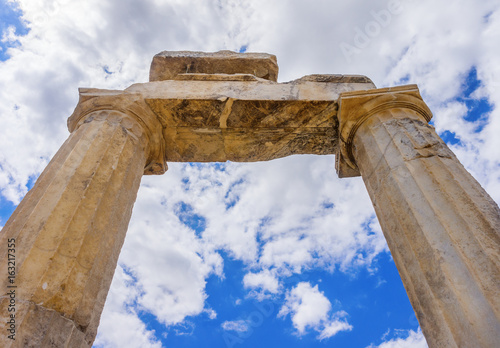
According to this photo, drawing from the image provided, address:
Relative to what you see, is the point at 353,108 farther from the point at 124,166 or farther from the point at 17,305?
the point at 17,305

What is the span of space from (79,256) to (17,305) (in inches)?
25.5

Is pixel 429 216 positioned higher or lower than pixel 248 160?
lower

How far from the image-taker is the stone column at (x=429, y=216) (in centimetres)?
252

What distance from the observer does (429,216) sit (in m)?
3.16

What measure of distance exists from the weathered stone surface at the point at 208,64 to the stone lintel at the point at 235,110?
1.23 metres

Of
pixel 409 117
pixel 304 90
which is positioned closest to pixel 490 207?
pixel 409 117

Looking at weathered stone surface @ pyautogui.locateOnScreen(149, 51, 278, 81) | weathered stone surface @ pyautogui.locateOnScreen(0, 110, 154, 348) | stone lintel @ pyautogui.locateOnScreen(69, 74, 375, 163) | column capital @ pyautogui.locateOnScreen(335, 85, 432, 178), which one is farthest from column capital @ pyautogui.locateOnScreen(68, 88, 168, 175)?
column capital @ pyautogui.locateOnScreen(335, 85, 432, 178)

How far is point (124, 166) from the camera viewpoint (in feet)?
13.4

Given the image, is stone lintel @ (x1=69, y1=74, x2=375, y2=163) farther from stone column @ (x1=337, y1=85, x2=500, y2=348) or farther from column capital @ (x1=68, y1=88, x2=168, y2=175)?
stone column @ (x1=337, y1=85, x2=500, y2=348)

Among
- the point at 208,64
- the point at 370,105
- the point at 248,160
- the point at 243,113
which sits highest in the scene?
the point at 208,64

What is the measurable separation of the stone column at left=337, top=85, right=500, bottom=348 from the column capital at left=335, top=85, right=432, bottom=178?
0.01m

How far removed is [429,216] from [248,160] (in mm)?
3446

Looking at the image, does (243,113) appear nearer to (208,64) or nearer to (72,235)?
(208,64)

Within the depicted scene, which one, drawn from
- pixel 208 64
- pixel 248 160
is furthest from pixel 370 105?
pixel 208 64
